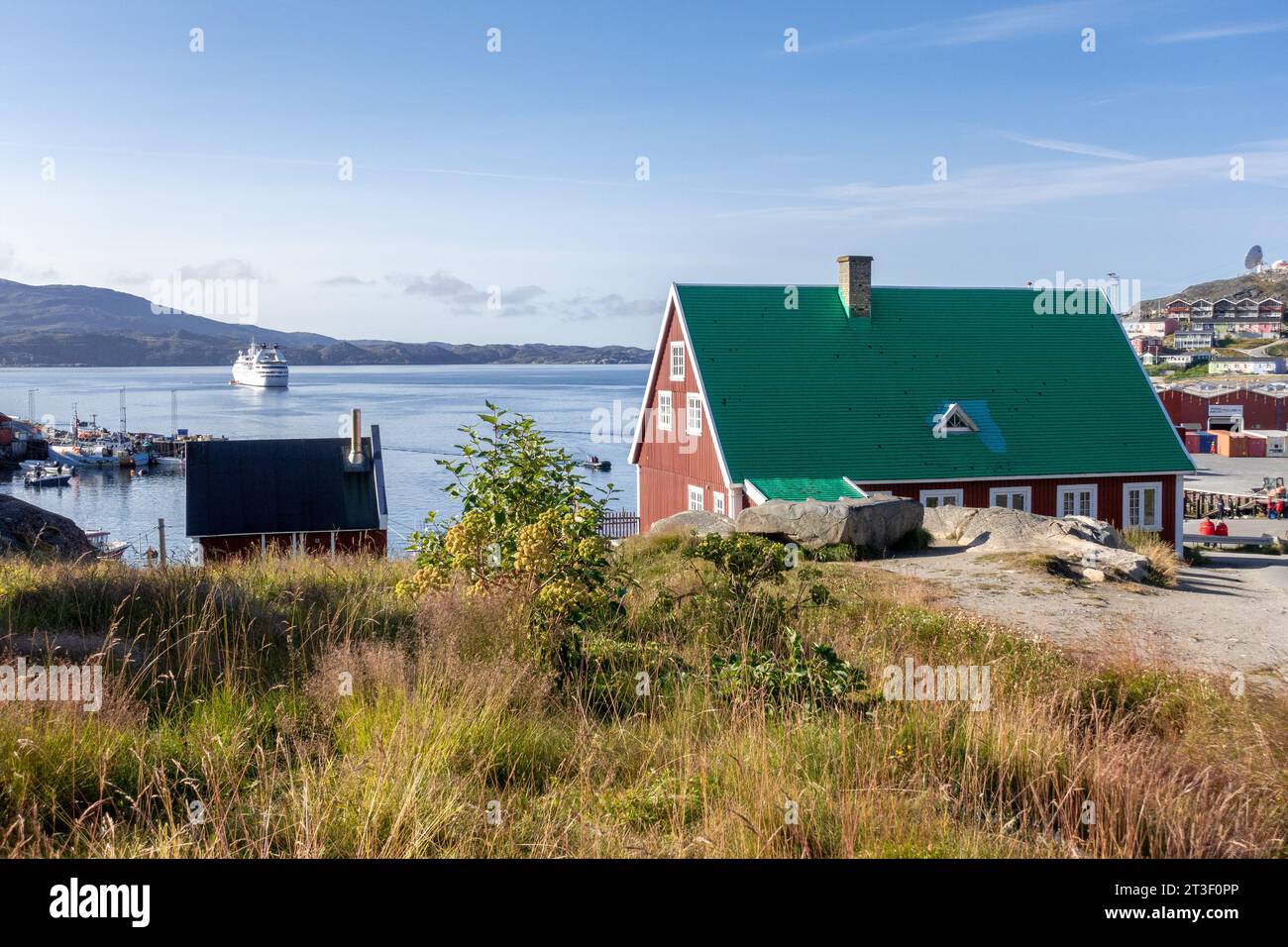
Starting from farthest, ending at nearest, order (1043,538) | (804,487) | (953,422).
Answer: (953,422)
(804,487)
(1043,538)

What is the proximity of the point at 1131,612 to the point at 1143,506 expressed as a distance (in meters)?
19.1

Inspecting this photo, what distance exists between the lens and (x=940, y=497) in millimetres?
28125

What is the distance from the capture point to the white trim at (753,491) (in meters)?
26.1

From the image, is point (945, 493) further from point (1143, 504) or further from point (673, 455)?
point (673, 455)

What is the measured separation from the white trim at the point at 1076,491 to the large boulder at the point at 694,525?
1321 centimetres

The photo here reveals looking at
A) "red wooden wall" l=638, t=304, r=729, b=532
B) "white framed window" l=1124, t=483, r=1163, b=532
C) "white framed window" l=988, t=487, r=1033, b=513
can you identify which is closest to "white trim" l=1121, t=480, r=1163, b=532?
"white framed window" l=1124, t=483, r=1163, b=532

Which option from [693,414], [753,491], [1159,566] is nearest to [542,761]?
[1159,566]

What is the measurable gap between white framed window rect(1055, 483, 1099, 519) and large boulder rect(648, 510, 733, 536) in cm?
1327

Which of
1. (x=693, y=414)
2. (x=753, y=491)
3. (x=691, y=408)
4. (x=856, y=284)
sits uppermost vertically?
(x=856, y=284)

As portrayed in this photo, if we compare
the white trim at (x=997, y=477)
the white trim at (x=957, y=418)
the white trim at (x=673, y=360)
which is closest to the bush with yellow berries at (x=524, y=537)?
the white trim at (x=997, y=477)

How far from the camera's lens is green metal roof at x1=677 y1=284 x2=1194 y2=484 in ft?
92.0

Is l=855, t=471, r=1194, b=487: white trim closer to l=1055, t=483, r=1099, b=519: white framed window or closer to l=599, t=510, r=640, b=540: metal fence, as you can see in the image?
l=1055, t=483, r=1099, b=519: white framed window

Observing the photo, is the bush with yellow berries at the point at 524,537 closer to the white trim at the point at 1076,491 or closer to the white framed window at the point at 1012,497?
the white framed window at the point at 1012,497
